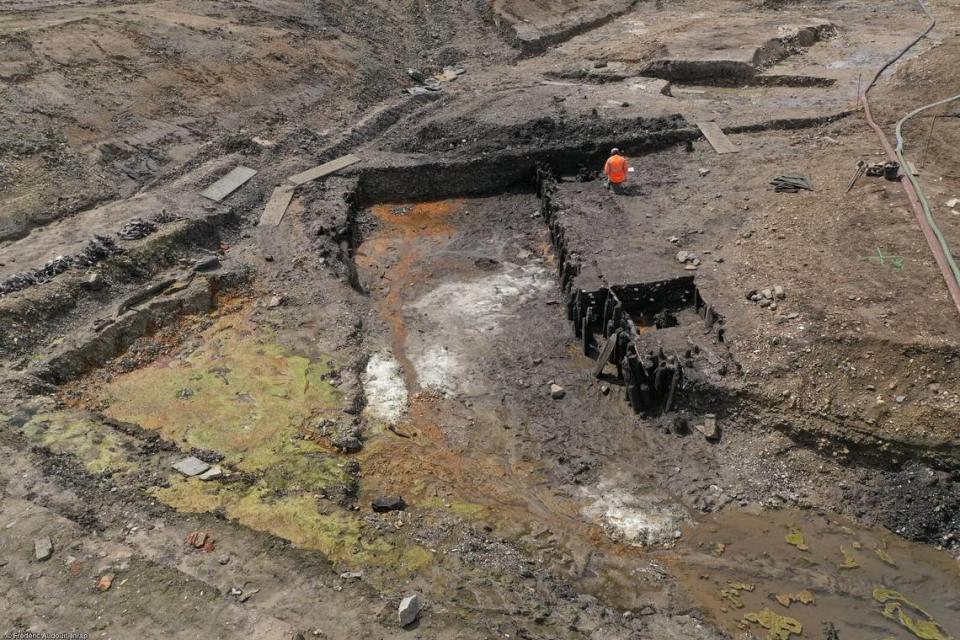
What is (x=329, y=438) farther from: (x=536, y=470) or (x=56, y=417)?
(x=56, y=417)

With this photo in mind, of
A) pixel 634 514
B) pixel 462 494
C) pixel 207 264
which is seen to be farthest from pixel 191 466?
pixel 634 514

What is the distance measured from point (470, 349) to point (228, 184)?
288 inches

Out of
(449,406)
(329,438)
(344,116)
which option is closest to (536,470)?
(449,406)

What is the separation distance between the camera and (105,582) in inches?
222

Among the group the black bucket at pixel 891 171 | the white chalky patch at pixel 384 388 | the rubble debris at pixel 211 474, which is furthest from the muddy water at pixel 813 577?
the black bucket at pixel 891 171

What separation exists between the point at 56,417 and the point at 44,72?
421 inches

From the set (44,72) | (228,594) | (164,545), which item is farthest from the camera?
(44,72)

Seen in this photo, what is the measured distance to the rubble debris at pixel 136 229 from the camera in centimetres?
1132

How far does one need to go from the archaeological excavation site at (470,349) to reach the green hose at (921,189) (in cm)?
7

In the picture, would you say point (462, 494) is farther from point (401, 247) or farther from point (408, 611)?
point (401, 247)

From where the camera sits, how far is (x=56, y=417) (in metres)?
7.91

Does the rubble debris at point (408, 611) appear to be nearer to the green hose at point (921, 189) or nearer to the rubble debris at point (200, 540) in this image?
the rubble debris at point (200, 540)

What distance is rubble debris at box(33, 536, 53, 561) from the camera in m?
5.84

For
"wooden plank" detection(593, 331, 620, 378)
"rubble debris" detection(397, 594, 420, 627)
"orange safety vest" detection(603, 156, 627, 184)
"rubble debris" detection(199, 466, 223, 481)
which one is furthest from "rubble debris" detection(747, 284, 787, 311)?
"rubble debris" detection(199, 466, 223, 481)
